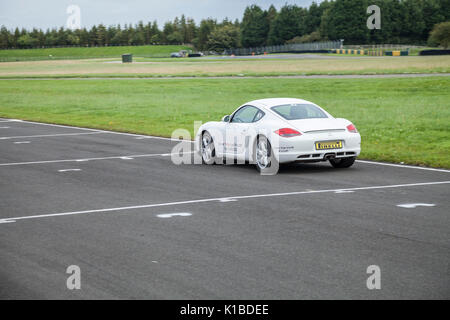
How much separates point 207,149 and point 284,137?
2476 millimetres

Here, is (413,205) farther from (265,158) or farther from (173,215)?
(265,158)

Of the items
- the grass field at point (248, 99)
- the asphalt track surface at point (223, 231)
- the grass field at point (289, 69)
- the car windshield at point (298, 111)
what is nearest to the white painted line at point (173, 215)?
the asphalt track surface at point (223, 231)

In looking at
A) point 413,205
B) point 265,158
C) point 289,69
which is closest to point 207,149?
point 265,158

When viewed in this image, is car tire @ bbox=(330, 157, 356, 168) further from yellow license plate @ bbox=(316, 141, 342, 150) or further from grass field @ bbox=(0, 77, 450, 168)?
grass field @ bbox=(0, 77, 450, 168)

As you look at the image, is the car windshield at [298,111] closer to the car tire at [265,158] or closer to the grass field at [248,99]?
the car tire at [265,158]

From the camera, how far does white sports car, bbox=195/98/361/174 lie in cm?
1265

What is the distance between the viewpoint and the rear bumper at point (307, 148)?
1258cm

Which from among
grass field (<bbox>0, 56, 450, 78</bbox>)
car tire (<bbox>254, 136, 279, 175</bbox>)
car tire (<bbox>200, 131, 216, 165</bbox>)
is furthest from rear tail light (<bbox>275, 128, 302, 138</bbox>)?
grass field (<bbox>0, 56, 450, 78</bbox>)

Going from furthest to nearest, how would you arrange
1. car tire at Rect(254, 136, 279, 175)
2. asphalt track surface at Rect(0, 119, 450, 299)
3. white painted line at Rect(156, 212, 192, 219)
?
car tire at Rect(254, 136, 279, 175)
white painted line at Rect(156, 212, 192, 219)
asphalt track surface at Rect(0, 119, 450, 299)

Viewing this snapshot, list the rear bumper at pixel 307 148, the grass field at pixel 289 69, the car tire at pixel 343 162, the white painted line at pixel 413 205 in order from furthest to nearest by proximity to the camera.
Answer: the grass field at pixel 289 69
the car tire at pixel 343 162
the rear bumper at pixel 307 148
the white painted line at pixel 413 205

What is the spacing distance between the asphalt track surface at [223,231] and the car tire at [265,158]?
0.90 ft

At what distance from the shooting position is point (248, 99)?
116 ft
